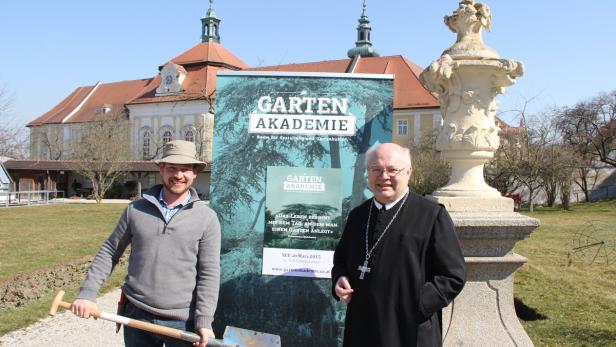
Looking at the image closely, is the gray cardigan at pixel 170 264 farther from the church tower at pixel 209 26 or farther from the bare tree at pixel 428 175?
the church tower at pixel 209 26

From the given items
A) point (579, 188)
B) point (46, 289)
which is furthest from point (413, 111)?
point (46, 289)

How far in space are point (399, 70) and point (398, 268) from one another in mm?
52399

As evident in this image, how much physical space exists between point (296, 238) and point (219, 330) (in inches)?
35.8

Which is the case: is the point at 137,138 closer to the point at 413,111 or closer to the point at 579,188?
the point at 413,111

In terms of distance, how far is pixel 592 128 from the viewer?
48000mm

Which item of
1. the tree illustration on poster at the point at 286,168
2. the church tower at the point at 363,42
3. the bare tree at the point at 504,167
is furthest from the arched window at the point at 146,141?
the tree illustration on poster at the point at 286,168

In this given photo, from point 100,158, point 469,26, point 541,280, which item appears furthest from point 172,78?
point 469,26

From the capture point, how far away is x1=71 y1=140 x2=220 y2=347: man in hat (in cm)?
304

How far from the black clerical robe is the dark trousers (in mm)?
948

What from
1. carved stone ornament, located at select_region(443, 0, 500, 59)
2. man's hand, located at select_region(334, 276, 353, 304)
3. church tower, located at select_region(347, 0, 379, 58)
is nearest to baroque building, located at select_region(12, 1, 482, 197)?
church tower, located at select_region(347, 0, 379, 58)

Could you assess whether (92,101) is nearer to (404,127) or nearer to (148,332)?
(404,127)

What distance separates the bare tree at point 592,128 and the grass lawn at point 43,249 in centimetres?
3903

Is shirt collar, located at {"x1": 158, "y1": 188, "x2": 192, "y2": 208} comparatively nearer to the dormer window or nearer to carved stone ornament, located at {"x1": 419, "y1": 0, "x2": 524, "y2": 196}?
carved stone ornament, located at {"x1": 419, "y1": 0, "x2": 524, "y2": 196}

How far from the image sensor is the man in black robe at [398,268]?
8.70ft
